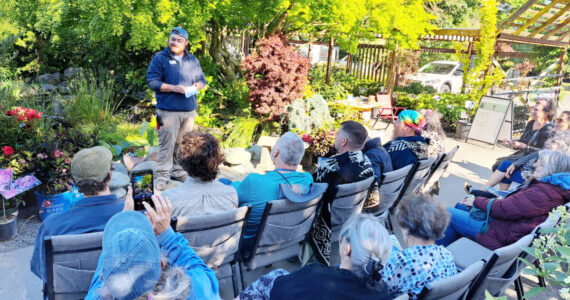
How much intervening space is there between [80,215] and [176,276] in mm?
1007

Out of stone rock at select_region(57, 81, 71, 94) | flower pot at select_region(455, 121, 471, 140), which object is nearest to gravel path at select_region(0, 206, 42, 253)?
stone rock at select_region(57, 81, 71, 94)

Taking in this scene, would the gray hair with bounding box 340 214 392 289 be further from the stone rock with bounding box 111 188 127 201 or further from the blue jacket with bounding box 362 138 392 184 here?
the stone rock with bounding box 111 188 127 201

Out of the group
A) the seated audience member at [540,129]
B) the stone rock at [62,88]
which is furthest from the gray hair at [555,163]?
the stone rock at [62,88]

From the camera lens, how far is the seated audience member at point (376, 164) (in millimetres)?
3391

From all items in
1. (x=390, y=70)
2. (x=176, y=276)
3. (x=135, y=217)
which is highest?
(x=390, y=70)

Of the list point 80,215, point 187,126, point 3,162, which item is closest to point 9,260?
point 3,162

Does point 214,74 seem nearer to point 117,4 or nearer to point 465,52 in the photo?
point 117,4

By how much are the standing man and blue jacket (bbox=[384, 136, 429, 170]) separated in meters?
2.19

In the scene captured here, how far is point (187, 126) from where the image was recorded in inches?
187

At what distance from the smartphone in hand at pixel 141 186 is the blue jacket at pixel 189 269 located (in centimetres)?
41

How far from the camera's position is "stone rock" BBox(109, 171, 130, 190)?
164 inches

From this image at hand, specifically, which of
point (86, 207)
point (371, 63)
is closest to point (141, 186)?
point (86, 207)

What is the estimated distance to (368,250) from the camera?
1.74 meters

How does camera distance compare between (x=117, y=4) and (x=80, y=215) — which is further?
(x=117, y=4)
